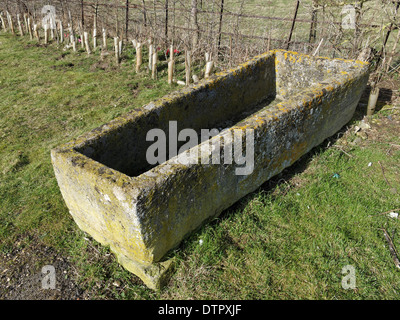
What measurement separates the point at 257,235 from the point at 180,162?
1.32m

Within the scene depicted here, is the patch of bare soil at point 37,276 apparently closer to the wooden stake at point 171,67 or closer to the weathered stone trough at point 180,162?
the weathered stone trough at point 180,162

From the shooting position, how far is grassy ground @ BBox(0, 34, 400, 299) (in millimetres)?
3041

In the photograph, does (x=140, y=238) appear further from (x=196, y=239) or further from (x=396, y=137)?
(x=396, y=137)

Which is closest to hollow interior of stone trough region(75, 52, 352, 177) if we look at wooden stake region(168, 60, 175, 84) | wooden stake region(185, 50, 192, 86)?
wooden stake region(185, 50, 192, 86)

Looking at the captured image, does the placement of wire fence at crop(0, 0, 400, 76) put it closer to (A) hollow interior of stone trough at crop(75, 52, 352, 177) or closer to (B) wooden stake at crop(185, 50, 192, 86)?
(B) wooden stake at crop(185, 50, 192, 86)

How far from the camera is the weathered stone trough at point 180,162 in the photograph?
8.89 feet

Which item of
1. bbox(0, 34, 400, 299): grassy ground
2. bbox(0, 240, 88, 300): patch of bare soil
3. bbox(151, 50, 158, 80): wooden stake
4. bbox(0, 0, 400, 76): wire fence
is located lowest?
bbox(0, 240, 88, 300): patch of bare soil

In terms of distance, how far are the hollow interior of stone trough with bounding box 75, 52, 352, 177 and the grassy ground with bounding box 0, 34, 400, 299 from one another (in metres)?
0.99

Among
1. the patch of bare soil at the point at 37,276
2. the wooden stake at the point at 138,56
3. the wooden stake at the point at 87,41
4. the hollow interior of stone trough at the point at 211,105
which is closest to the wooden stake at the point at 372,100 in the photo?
the hollow interior of stone trough at the point at 211,105

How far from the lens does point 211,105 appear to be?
15.4 ft

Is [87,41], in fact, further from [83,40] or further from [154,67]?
[154,67]

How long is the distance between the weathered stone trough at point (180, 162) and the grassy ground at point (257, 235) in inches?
8.9

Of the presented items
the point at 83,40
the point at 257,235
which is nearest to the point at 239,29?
the point at 83,40
